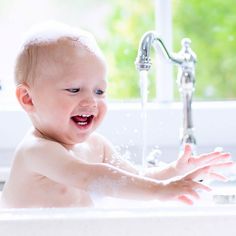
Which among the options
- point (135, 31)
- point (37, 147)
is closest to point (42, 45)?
point (37, 147)

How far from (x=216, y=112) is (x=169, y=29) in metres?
0.27

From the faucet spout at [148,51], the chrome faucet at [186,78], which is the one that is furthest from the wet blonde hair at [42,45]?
the chrome faucet at [186,78]

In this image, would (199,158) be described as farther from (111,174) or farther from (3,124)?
(3,124)

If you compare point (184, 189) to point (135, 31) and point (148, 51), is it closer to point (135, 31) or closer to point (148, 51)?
point (148, 51)

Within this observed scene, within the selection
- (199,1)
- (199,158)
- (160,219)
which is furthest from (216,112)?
(199,1)

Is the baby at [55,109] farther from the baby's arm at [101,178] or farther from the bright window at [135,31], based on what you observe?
the bright window at [135,31]

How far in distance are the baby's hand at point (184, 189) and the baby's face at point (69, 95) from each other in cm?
29

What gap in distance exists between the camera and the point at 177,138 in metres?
1.90

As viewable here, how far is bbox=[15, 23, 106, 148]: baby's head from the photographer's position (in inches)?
53.9

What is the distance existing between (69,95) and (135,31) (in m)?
1.54

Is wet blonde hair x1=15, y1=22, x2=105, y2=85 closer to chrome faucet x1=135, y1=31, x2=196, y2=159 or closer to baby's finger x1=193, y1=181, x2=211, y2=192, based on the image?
chrome faucet x1=135, y1=31, x2=196, y2=159

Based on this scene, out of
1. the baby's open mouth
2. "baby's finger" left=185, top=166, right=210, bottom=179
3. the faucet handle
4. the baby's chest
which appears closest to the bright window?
the faucet handle

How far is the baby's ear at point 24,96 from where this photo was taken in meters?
1.40

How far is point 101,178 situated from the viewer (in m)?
1.24
